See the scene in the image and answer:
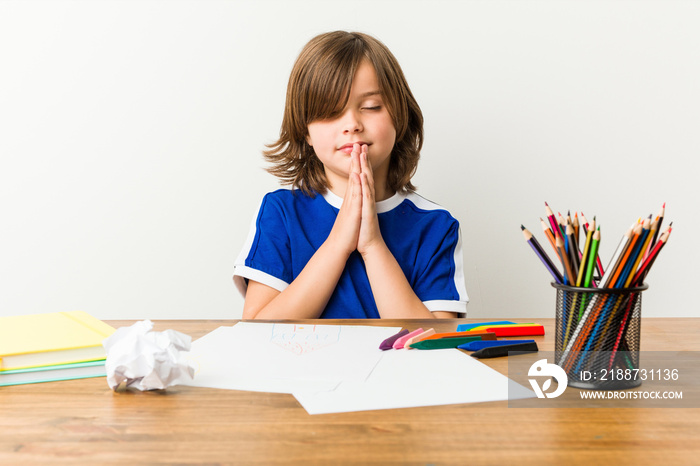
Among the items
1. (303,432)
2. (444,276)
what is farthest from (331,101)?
(303,432)

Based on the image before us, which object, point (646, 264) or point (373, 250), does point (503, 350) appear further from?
point (373, 250)

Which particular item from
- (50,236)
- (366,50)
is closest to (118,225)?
(50,236)

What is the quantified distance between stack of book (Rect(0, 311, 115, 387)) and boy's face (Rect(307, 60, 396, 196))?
549 millimetres

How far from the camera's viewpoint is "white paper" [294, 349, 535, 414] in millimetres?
446

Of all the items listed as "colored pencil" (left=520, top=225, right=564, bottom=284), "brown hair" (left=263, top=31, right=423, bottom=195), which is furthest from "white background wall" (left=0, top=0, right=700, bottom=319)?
"colored pencil" (left=520, top=225, right=564, bottom=284)

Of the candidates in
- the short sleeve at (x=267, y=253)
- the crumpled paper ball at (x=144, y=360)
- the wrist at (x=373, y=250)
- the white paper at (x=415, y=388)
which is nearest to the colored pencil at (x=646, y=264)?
the white paper at (x=415, y=388)

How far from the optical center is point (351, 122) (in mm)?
1015

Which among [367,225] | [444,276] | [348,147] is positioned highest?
[348,147]

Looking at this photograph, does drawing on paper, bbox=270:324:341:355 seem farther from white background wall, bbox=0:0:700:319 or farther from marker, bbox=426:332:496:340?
white background wall, bbox=0:0:700:319

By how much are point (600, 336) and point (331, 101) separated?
2.20ft

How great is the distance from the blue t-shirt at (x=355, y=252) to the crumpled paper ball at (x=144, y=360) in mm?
531

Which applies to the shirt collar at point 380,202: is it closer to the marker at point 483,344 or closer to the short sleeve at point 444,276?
the short sleeve at point 444,276

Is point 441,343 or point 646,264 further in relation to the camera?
point 441,343

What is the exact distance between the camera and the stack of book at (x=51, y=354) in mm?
512
